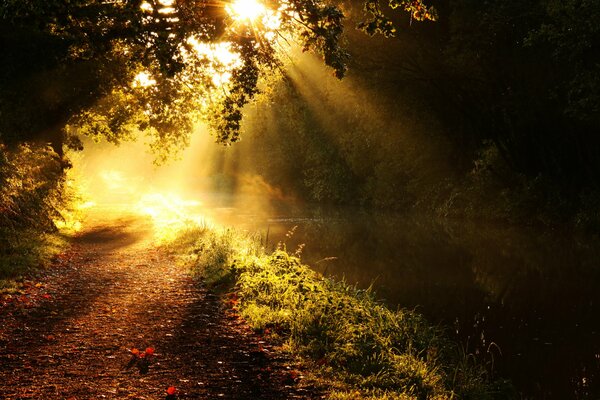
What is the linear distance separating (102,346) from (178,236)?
11666 millimetres

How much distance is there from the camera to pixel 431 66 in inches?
1124

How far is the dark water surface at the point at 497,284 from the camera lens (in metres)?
8.88

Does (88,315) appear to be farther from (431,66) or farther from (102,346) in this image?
(431,66)

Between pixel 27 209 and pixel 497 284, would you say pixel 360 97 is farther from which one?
pixel 27 209

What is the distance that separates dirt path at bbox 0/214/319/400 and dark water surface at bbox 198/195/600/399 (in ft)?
14.3

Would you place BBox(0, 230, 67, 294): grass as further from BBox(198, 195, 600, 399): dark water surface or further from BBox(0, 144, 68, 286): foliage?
BBox(198, 195, 600, 399): dark water surface

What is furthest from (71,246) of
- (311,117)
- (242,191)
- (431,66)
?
(242,191)

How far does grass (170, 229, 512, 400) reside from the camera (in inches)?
256

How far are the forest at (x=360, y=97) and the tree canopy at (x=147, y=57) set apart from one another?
68 millimetres

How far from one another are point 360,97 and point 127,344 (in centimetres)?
2589

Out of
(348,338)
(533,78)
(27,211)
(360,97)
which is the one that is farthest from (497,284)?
A: (360,97)

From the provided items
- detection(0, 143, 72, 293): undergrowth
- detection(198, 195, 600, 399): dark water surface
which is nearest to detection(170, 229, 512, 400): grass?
detection(198, 195, 600, 399): dark water surface

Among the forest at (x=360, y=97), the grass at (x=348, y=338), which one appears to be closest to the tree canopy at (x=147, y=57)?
the forest at (x=360, y=97)

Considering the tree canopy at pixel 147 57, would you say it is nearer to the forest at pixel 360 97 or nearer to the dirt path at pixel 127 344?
the forest at pixel 360 97
